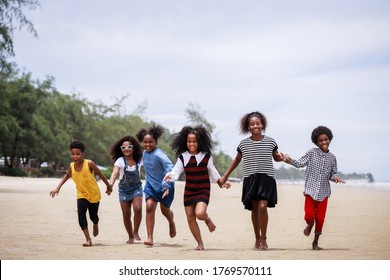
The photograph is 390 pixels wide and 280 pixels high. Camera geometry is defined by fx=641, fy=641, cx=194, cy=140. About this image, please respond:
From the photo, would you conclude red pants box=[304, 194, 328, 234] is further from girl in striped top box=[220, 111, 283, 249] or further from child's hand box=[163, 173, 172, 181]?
child's hand box=[163, 173, 172, 181]

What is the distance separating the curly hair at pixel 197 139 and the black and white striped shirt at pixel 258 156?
45 centimetres

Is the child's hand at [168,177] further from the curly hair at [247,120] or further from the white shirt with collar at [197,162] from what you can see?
the curly hair at [247,120]

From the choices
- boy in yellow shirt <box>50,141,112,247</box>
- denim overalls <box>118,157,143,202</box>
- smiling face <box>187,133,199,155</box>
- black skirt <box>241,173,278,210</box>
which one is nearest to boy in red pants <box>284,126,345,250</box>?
black skirt <box>241,173,278,210</box>

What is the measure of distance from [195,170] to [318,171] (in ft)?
5.32

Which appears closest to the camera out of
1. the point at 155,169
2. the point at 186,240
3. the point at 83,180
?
the point at 83,180

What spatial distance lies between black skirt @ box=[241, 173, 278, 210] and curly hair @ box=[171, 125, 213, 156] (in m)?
0.67

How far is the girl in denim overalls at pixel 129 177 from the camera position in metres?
9.30

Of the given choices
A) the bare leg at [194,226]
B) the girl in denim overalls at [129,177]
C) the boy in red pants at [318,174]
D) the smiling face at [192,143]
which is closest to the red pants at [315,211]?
the boy in red pants at [318,174]

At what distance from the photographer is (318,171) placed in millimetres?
8383

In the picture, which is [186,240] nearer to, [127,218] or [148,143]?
[127,218]

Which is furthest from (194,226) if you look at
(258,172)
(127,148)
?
(127,148)

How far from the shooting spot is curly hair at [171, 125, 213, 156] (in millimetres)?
8281
